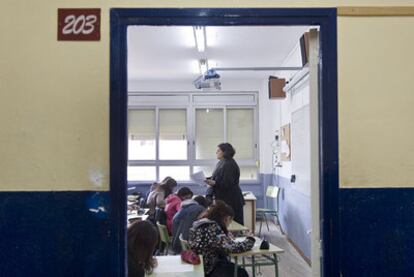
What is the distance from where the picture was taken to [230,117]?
26.9ft

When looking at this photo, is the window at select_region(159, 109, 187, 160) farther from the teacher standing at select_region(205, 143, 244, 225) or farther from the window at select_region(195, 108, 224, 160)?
the teacher standing at select_region(205, 143, 244, 225)

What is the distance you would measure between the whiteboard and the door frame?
2913 millimetres

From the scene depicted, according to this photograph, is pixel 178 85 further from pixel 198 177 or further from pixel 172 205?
pixel 172 205

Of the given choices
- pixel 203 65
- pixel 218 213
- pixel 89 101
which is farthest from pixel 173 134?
pixel 89 101

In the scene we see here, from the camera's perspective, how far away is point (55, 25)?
5.49ft

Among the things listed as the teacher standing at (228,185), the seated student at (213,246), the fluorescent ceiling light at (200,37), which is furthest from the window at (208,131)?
the seated student at (213,246)

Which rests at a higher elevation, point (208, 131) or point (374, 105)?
point (208, 131)

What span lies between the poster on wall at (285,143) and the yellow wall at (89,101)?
4.27 m

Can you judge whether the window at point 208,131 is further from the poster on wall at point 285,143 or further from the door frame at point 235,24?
the door frame at point 235,24

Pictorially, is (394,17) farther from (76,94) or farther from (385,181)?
(76,94)

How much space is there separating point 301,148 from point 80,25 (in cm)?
382

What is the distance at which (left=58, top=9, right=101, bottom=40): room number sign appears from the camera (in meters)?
1.67

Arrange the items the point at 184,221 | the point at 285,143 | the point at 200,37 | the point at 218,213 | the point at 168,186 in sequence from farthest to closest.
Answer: the point at 285,143
the point at 168,186
the point at 200,37
the point at 184,221
the point at 218,213

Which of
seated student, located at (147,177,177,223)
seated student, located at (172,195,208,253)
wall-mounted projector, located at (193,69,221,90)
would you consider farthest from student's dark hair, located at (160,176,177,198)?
wall-mounted projector, located at (193,69,221,90)
